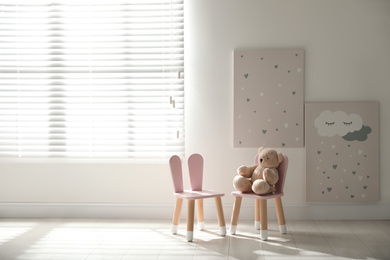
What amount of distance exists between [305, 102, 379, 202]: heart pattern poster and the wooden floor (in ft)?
0.80

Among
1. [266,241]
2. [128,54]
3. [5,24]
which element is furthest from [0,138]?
[266,241]

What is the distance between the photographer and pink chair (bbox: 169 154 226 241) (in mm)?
3529

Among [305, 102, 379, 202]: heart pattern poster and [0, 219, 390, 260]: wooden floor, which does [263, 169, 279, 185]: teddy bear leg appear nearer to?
[0, 219, 390, 260]: wooden floor

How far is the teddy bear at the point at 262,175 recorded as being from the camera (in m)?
3.55

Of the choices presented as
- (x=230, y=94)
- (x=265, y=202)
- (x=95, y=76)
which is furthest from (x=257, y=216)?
(x=95, y=76)

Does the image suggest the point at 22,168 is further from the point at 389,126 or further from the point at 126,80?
the point at 389,126

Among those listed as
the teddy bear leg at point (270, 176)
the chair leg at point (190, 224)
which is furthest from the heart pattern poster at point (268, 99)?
the chair leg at point (190, 224)

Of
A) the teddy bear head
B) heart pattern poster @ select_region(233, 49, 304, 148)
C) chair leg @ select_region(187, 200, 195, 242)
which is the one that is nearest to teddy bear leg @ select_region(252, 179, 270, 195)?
the teddy bear head

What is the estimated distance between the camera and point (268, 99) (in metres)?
4.08

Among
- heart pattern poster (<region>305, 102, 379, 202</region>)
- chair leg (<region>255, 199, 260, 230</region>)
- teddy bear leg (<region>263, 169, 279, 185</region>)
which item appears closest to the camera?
teddy bear leg (<region>263, 169, 279, 185</region>)

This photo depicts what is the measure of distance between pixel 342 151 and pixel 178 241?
4.76 ft

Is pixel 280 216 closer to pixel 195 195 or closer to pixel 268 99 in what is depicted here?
pixel 195 195

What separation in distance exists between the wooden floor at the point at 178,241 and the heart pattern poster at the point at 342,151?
0.24 meters

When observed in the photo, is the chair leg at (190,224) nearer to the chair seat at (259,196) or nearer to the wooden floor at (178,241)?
the wooden floor at (178,241)
